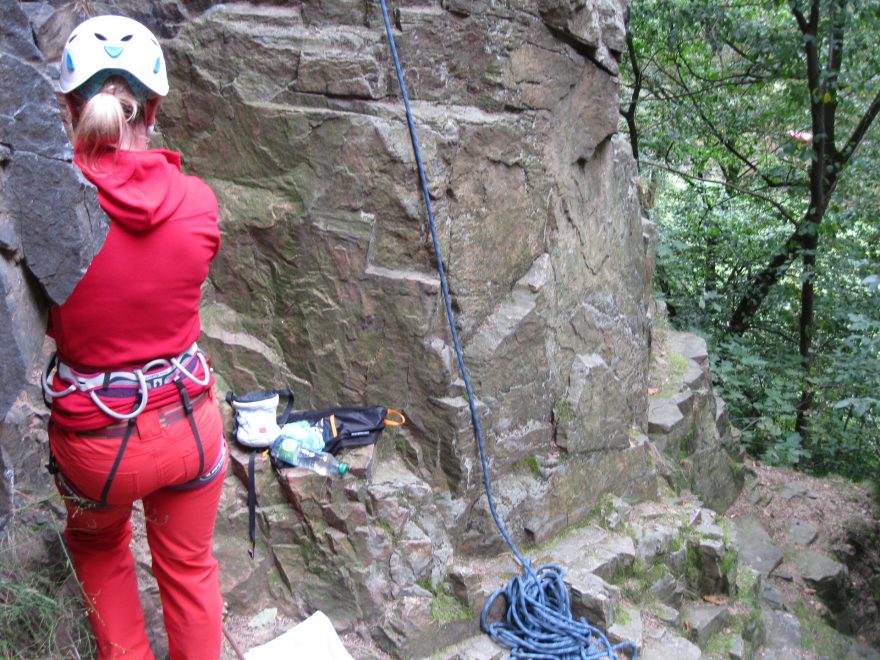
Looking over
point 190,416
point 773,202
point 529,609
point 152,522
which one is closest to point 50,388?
point 190,416

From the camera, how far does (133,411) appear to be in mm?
2139

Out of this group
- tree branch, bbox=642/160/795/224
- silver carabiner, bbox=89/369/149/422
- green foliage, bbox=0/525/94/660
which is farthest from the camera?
tree branch, bbox=642/160/795/224

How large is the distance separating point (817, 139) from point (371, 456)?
6.97 meters

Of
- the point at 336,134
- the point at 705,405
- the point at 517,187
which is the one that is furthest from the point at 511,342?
the point at 705,405

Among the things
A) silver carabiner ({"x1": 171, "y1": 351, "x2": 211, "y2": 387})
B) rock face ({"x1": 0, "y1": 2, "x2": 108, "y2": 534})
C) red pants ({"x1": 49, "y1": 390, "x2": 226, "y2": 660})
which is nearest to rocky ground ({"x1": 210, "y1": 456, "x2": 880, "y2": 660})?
red pants ({"x1": 49, "y1": 390, "x2": 226, "y2": 660})

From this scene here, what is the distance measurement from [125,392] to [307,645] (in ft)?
5.14

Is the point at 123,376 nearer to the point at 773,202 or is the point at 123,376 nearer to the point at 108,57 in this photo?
the point at 108,57

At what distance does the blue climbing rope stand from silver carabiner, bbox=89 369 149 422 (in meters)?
1.75

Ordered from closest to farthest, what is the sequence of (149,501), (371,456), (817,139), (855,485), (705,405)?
(149,501), (371,456), (705,405), (855,485), (817,139)

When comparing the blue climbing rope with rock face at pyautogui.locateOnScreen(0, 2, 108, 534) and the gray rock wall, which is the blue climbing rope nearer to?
the gray rock wall

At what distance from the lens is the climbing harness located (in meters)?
2.14

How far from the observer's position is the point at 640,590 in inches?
172

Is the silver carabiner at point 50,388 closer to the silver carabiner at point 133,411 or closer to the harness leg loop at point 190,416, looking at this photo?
the silver carabiner at point 133,411

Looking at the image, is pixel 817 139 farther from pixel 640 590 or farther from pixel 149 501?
pixel 149 501
